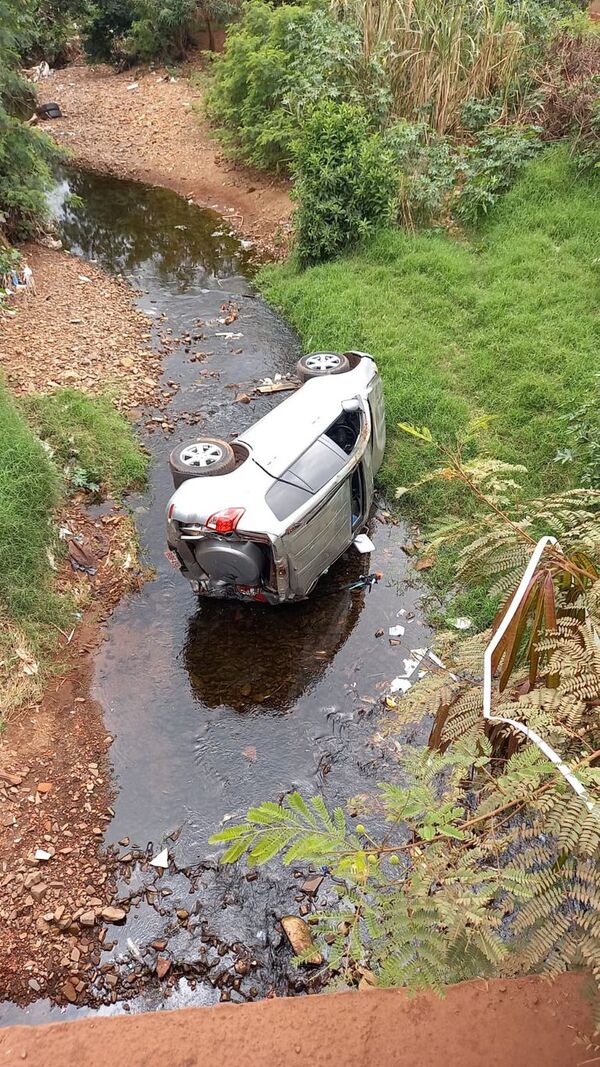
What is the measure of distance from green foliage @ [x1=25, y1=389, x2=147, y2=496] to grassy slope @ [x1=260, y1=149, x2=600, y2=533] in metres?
2.95

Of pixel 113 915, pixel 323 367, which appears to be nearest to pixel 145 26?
pixel 323 367

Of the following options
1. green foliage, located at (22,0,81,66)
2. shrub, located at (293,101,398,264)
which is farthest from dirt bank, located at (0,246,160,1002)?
green foliage, located at (22,0,81,66)

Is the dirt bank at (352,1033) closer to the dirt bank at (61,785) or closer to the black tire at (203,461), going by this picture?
the dirt bank at (61,785)

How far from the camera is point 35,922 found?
4188 mm

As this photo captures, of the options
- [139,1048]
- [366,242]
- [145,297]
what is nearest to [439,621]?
[139,1048]

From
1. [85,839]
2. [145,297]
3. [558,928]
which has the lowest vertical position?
[85,839]

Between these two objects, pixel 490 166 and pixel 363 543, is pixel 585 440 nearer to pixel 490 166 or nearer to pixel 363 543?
pixel 363 543

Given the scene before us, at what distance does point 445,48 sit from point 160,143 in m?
7.93

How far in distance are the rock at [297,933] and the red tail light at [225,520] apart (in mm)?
2687

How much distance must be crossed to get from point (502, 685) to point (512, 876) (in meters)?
0.91

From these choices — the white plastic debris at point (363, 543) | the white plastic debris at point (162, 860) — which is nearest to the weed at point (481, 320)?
the white plastic debris at point (363, 543)

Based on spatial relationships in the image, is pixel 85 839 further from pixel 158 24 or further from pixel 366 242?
pixel 158 24

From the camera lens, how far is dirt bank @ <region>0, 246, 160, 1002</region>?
4.09m

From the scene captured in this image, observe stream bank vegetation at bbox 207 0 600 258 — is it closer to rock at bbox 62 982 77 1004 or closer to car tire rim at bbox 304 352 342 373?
car tire rim at bbox 304 352 342 373
